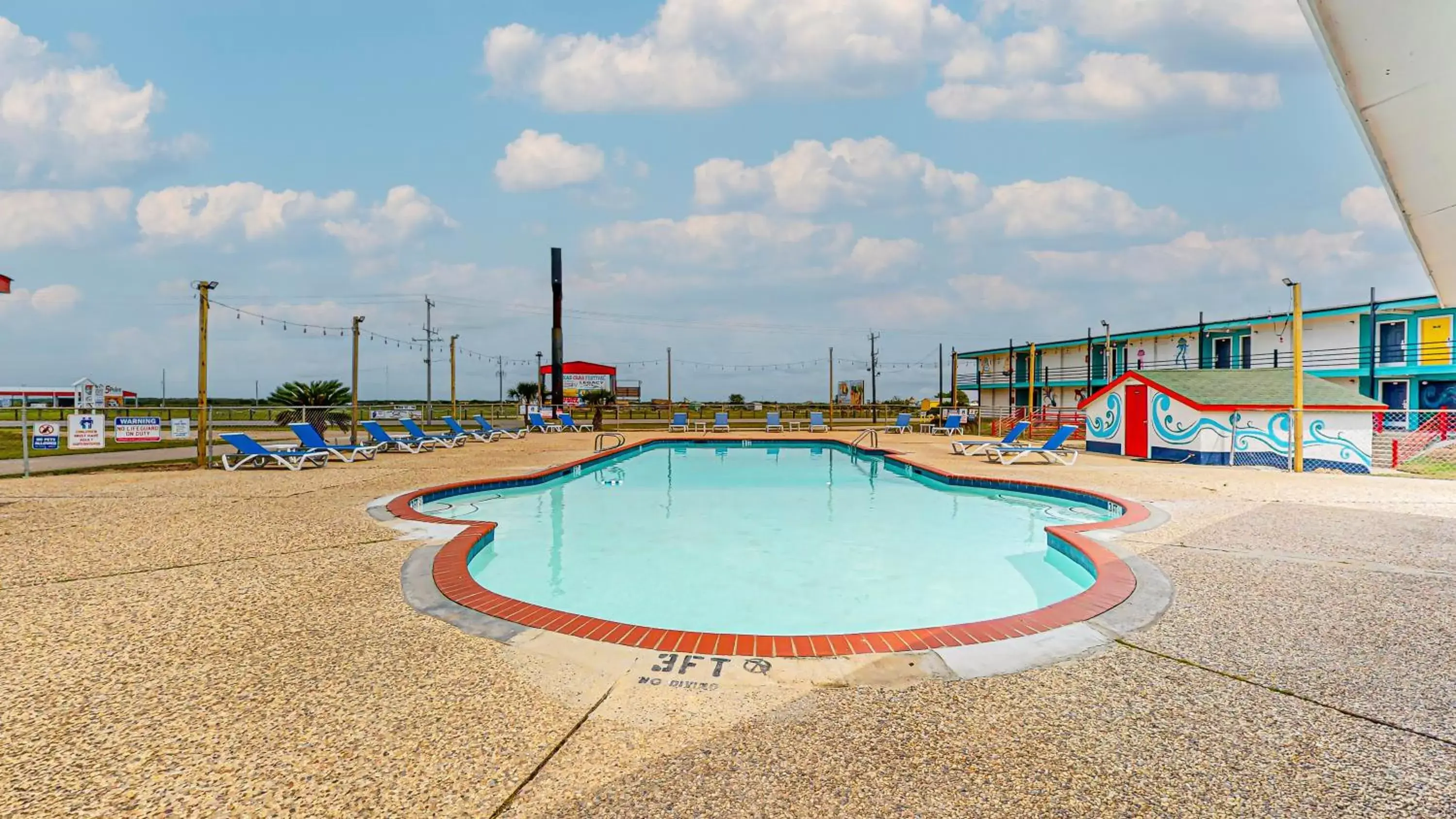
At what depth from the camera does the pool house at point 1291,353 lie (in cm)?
2241

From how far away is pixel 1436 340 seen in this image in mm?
22266

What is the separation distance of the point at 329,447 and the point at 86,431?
4.12 m

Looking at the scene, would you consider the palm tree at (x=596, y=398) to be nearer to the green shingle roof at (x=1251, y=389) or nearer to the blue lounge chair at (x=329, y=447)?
the blue lounge chair at (x=329, y=447)

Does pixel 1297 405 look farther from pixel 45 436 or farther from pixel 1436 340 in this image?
pixel 45 436

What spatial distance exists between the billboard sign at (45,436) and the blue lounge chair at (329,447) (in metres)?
3.91

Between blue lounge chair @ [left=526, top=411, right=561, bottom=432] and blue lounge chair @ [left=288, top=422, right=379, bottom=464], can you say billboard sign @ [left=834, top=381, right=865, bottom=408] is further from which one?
blue lounge chair @ [left=288, top=422, right=379, bottom=464]

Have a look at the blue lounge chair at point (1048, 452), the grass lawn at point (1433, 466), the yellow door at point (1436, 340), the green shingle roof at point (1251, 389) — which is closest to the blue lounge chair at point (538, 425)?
the blue lounge chair at point (1048, 452)

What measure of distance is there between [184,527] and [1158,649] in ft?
27.8

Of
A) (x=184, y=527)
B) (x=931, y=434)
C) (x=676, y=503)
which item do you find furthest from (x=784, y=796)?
(x=931, y=434)

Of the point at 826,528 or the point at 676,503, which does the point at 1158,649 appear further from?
the point at 676,503

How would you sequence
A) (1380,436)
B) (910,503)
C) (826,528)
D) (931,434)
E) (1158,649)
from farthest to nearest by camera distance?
(931,434), (1380,436), (910,503), (826,528), (1158,649)

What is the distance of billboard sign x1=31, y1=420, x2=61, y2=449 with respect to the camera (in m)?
12.2

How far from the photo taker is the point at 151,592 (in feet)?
14.4

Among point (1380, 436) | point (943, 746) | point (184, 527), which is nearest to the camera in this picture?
point (943, 746)
